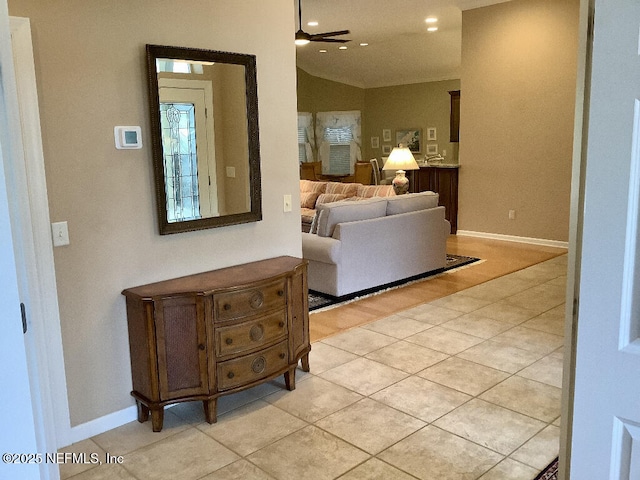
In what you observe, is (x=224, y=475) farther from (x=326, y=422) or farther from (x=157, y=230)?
(x=157, y=230)

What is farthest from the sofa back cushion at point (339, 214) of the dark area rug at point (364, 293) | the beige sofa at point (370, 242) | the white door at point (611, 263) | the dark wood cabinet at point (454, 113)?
the dark wood cabinet at point (454, 113)

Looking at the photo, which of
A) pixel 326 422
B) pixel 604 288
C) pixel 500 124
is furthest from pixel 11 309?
pixel 500 124

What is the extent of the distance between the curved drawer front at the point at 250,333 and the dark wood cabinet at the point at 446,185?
5.76 metres

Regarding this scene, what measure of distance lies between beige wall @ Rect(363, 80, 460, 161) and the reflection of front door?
9984 millimetres

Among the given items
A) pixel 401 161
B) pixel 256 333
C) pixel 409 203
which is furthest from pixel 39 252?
pixel 401 161

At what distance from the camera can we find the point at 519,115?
741 centimetres

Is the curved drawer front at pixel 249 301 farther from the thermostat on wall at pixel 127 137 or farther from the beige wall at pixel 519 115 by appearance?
the beige wall at pixel 519 115

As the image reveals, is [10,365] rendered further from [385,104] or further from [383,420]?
[385,104]

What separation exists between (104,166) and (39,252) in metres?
0.52

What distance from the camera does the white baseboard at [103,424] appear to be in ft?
9.07

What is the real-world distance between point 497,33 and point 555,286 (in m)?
3.88

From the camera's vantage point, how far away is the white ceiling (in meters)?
7.52

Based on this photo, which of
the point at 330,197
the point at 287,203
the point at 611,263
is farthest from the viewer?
the point at 330,197

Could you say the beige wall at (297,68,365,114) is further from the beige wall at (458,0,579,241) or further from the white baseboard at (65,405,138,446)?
the white baseboard at (65,405,138,446)
